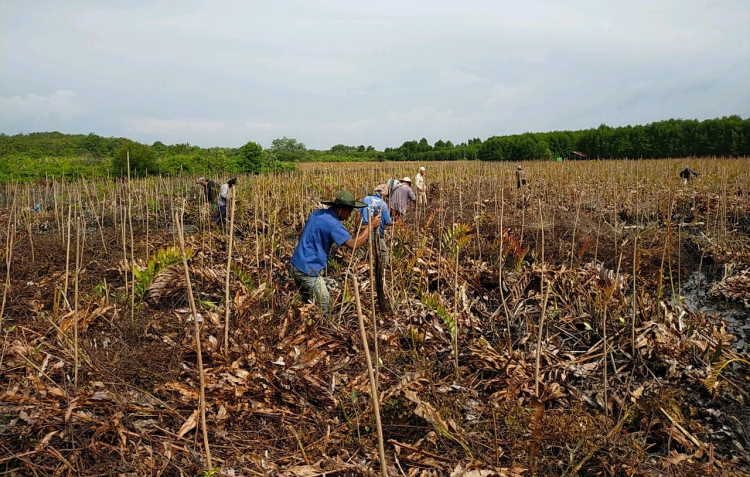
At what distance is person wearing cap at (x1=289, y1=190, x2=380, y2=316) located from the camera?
11.8 feet

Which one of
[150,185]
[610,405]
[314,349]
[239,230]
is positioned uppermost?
[150,185]

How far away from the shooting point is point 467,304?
4176 millimetres

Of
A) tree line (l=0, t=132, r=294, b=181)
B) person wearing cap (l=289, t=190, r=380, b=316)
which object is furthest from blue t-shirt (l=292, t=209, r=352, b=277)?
tree line (l=0, t=132, r=294, b=181)

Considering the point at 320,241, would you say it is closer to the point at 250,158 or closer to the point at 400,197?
the point at 400,197

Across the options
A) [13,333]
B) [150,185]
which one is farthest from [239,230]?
[150,185]

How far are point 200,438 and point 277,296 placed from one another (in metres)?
1.80

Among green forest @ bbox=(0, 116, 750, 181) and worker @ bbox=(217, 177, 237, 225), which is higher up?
green forest @ bbox=(0, 116, 750, 181)

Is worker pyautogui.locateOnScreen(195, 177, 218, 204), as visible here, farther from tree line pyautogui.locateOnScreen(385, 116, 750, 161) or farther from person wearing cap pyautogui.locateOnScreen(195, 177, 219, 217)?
tree line pyautogui.locateOnScreen(385, 116, 750, 161)

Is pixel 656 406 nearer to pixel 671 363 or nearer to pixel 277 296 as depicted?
pixel 671 363

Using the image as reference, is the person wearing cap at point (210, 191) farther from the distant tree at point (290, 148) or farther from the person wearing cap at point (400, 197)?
the distant tree at point (290, 148)

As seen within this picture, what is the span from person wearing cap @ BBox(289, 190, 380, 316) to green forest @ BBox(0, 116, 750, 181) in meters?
13.8

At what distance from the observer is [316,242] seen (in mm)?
3682

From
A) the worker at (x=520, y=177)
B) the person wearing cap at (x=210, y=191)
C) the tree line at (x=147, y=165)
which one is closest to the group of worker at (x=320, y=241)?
the person wearing cap at (x=210, y=191)

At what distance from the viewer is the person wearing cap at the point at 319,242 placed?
3604mm
